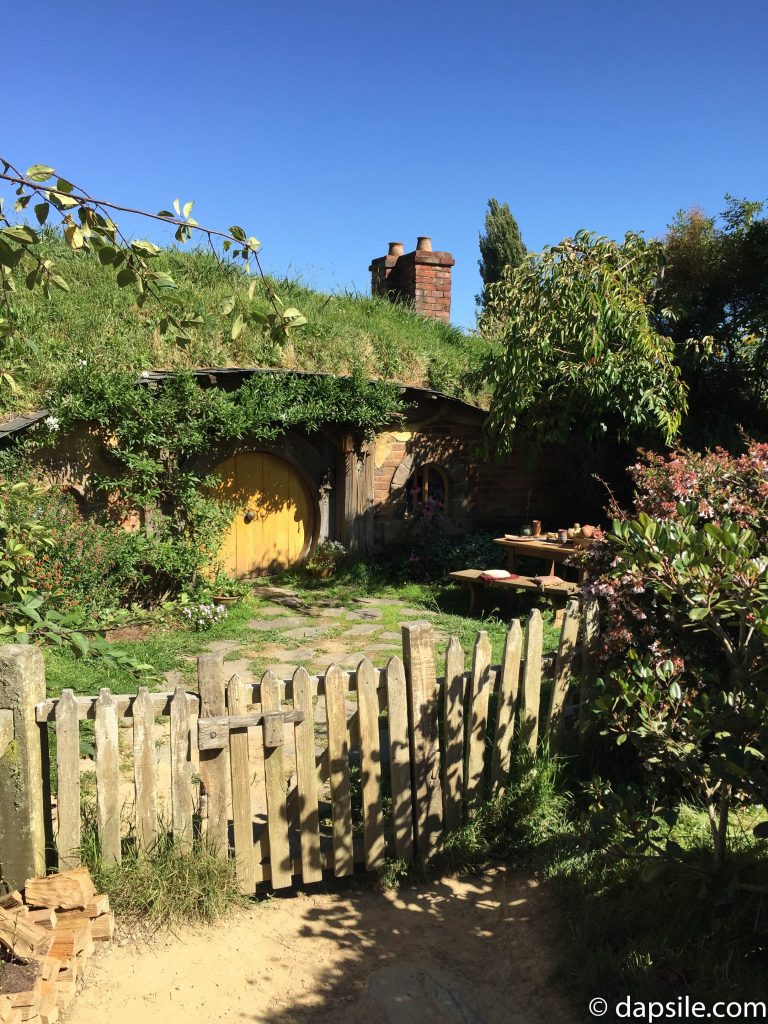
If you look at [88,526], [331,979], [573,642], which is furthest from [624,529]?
[88,526]

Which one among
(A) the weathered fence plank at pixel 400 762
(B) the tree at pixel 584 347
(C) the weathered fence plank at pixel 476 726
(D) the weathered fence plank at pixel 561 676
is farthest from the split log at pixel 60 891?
(B) the tree at pixel 584 347

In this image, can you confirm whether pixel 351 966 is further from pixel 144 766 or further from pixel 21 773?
pixel 21 773

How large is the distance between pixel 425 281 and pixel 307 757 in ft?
36.8

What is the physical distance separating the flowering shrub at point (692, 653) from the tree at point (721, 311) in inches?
283

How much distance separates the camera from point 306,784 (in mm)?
3266

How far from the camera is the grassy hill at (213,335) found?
8.42 m

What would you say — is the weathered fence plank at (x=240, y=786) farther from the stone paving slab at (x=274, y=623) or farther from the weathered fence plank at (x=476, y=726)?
the stone paving slab at (x=274, y=623)

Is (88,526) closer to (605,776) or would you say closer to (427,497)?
(427,497)

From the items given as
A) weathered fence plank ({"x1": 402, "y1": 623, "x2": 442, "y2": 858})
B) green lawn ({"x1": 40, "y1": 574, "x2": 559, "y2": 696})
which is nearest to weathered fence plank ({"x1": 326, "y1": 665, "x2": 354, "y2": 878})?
weathered fence plank ({"x1": 402, "y1": 623, "x2": 442, "y2": 858})

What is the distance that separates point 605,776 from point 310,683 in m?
1.78

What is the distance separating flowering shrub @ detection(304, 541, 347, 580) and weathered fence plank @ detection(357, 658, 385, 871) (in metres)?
6.44

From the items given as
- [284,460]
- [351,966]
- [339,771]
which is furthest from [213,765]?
[284,460]

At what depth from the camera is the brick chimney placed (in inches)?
521

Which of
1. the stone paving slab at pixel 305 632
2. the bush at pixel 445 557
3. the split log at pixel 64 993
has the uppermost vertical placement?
the bush at pixel 445 557
